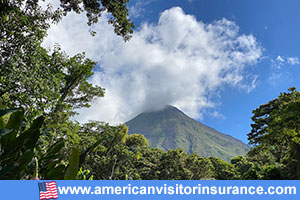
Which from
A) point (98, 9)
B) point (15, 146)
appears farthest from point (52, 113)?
point (15, 146)

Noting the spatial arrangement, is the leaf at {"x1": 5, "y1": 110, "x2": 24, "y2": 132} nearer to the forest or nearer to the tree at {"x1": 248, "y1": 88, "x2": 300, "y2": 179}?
the forest

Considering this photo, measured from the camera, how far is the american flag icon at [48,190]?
1007mm

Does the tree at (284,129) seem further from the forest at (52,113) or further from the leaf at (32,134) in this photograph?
the leaf at (32,134)

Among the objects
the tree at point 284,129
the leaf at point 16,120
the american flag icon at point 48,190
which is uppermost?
the tree at point 284,129

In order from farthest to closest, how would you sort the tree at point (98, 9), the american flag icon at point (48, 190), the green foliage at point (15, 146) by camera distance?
the tree at point (98, 9) < the green foliage at point (15, 146) < the american flag icon at point (48, 190)

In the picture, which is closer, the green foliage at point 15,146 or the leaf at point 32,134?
the green foliage at point 15,146

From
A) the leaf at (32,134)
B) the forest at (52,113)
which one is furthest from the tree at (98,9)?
the leaf at (32,134)

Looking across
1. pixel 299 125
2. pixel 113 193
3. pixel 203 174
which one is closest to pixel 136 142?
pixel 203 174

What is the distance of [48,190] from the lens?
1.02m

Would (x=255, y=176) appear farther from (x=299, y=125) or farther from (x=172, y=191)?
(x=172, y=191)

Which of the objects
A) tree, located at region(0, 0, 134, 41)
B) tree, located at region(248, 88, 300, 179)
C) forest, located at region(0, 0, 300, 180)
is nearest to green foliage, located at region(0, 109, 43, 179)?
forest, located at region(0, 0, 300, 180)

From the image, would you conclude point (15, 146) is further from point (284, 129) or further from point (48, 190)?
point (284, 129)

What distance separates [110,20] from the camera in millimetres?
7797

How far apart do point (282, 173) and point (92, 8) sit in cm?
2050
